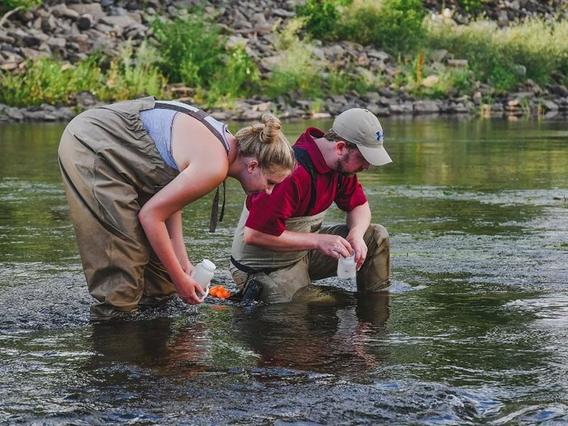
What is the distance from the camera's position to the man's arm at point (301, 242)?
760 cm

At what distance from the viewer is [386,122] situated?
97.0ft

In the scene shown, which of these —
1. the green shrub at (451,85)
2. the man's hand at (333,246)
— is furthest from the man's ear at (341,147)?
the green shrub at (451,85)

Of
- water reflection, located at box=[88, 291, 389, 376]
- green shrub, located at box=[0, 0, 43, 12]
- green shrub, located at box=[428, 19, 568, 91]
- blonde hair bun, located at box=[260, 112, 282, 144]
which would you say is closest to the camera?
water reflection, located at box=[88, 291, 389, 376]

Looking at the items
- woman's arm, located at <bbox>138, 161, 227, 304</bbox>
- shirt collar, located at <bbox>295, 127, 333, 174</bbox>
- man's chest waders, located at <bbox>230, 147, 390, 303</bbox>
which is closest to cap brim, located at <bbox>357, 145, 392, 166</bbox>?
shirt collar, located at <bbox>295, 127, 333, 174</bbox>

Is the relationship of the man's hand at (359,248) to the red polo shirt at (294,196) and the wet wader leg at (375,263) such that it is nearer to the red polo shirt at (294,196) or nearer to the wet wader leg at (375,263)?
the red polo shirt at (294,196)

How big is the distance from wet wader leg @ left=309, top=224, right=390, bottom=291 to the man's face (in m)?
0.67

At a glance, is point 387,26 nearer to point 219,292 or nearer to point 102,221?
point 219,292

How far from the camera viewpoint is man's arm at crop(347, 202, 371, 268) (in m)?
7.78

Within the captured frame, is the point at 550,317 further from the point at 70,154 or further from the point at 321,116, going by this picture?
the point at 321,116

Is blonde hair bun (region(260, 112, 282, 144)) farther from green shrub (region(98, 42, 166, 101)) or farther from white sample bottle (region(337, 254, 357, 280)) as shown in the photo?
green shrub (region(98, 42, 166, 101))

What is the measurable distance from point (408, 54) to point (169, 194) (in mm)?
32466

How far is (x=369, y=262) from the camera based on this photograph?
334 inches

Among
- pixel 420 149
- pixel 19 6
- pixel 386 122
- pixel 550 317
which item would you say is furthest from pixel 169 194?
pixel 19 6

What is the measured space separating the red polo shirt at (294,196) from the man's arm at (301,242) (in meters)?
0.04
